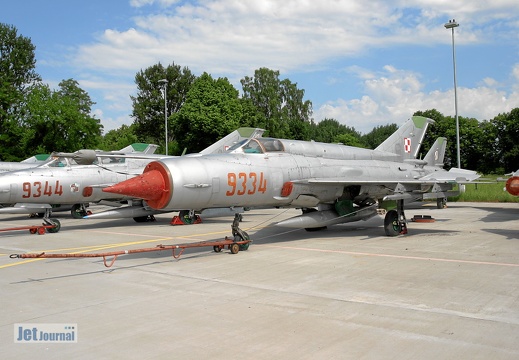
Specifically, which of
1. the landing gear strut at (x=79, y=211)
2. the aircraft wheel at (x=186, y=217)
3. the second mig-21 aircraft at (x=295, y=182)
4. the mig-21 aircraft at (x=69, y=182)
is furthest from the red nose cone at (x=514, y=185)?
the landing gear strut at (x=79, y=211)

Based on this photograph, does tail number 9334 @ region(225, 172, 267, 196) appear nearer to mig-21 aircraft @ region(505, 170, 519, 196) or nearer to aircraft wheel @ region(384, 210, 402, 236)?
aircraft wheel @ region(384, 210, 402, 236)

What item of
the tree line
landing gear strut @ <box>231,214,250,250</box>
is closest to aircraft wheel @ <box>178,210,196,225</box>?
landing gear strut @ <box>231,214,250,250</box>

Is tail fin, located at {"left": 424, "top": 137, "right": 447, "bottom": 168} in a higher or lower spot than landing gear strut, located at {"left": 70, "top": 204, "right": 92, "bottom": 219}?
→ higher

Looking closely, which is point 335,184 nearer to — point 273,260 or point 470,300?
point 273,260

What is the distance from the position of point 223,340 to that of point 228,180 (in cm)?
503

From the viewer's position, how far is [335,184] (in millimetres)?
11453

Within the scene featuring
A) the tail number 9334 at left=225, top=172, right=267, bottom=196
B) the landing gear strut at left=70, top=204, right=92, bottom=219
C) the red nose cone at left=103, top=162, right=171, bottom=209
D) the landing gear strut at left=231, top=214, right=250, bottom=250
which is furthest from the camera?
the landing gear strut at left=70, top=204, right=92, bottom=219

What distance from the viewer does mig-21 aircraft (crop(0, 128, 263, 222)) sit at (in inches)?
578

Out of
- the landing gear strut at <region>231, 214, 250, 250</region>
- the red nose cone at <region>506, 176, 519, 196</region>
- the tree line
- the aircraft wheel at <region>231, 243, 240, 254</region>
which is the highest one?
the tree line

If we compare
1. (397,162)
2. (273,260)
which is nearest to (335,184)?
(273,260)

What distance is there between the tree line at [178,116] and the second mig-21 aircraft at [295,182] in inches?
1220

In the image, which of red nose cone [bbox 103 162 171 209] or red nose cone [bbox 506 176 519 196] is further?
red nose cone [bbox 506 176 519 196]

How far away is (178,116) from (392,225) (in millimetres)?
41787

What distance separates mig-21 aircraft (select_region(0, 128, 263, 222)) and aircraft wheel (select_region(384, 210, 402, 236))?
28.1 feet
